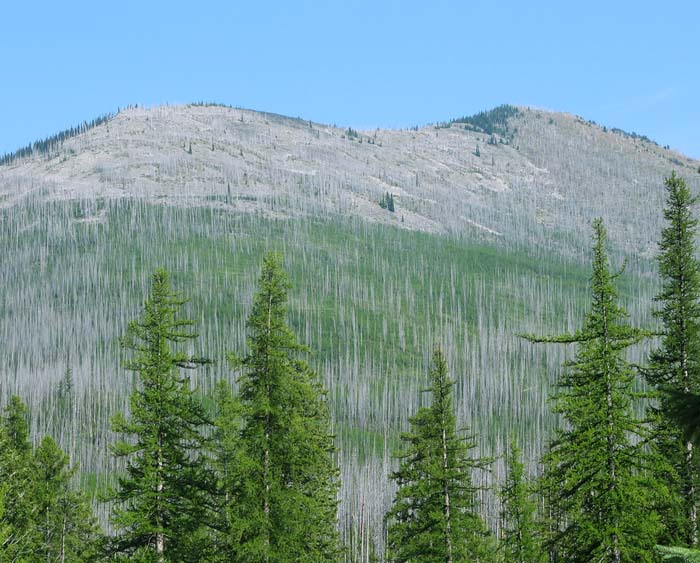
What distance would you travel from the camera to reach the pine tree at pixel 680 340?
2759cm

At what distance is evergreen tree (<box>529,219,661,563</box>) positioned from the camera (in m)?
23.4

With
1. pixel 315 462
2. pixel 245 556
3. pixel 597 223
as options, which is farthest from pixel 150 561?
pixel 597 223

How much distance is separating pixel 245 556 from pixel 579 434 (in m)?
11.6

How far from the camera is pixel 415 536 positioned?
31281 mm

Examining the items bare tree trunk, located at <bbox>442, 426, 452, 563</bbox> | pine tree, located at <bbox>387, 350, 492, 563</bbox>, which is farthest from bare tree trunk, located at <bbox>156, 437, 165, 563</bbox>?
bare tree trunk, located at <bbox>442, 426, 452, 563</bbox>

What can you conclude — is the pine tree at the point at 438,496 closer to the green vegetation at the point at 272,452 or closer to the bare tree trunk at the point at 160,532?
the green vegetation at the point at 272,452

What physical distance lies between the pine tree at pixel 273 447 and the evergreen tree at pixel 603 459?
27.3ft

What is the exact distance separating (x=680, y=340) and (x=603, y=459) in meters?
8.22

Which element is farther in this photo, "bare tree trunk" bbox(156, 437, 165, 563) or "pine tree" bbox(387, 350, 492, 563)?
"pine tree" bbox(387, 350, 492, 563)

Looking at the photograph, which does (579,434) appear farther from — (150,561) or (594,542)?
(150,561)

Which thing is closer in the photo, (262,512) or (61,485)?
(262,512)

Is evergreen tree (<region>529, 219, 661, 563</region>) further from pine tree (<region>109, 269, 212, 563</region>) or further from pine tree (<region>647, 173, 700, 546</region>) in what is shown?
pine tree (<region>109, 269, 212, 563</region>)

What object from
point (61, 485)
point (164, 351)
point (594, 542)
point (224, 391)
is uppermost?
point (164, 351)

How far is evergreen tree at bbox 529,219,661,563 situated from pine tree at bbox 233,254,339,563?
Answer: 327 inches
